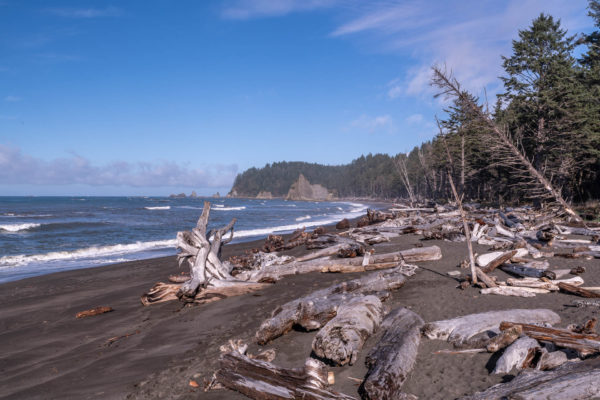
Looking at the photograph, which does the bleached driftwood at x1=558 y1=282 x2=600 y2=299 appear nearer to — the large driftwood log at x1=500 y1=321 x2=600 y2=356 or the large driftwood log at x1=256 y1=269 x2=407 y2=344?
the large driftwood log at x1=500 y1=321 x2=600 y2=356

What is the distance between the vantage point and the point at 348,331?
444cm

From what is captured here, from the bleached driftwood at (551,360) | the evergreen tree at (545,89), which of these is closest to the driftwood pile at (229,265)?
the bleached driftwood at (551,360)

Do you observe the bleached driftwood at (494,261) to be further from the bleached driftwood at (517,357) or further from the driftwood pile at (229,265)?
the bleached driftwood at (517,357)

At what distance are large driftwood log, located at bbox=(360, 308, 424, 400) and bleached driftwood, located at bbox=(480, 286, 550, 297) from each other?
210 cm

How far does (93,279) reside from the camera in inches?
477

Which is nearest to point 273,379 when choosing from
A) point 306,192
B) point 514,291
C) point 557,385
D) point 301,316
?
point 301,316

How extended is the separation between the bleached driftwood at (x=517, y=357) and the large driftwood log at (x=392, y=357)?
88cm

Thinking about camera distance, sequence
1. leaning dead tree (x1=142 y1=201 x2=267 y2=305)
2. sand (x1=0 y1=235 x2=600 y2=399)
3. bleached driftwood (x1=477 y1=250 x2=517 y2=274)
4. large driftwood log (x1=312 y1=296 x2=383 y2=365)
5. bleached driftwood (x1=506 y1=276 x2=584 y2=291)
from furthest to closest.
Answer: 1. leaning dead tree (x1=142 y1=201 x2=267 y2=305)
2. bleached driftwood (x1=477 y1=250 x2=517 y2=274)
3. bleached driftwood (x1=506 y1=276 x2=584 y2=291)
4. large driftwood log (x1=312 y1=296 x2=383 y2=365)
5. sand (x1=0 y1=235 x2=600 y2=399)

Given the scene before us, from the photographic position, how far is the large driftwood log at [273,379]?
3.33 meters

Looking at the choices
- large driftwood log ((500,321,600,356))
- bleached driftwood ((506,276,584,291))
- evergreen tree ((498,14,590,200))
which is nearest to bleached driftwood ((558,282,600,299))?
bleached driftwood ((506,276,584,291))

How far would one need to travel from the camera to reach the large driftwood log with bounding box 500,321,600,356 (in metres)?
3.34

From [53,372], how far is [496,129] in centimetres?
889

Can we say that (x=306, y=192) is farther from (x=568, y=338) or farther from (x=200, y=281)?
(x=568, y=338)

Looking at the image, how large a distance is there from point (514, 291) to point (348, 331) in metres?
3.55
